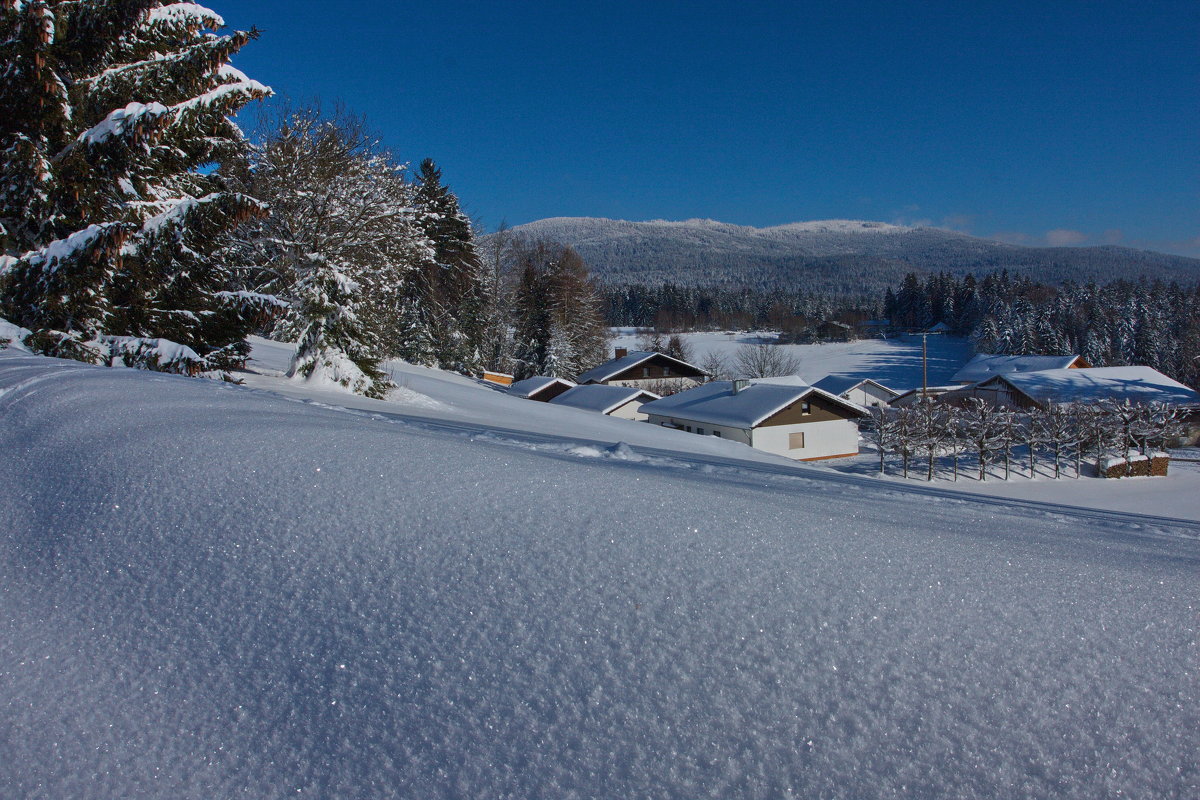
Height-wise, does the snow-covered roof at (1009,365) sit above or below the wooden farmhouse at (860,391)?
above

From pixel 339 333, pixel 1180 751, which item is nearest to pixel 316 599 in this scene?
pixel 1180 751

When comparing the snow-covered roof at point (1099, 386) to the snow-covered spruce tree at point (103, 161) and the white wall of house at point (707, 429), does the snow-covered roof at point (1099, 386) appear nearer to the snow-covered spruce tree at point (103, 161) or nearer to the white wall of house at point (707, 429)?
the white wall of house at point (707, 429)

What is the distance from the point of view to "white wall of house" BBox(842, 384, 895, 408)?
50.8m

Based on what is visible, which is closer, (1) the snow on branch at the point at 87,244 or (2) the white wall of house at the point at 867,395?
(1) the snow on branch at the point at 87,244

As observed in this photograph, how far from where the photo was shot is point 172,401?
10.5 ft

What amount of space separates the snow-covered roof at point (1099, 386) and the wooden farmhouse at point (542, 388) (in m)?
28.8

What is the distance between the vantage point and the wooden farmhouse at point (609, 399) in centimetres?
3206

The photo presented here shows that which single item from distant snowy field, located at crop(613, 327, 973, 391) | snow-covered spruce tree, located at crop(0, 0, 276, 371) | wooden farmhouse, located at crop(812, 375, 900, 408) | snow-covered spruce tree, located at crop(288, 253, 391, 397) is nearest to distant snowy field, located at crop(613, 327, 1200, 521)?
distant snowy field, located at crop(613, 327, 973, 391)

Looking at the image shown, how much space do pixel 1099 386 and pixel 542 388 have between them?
34.7 meters

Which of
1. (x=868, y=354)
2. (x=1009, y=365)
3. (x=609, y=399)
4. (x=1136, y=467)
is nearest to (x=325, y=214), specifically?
(x=609, y=399)

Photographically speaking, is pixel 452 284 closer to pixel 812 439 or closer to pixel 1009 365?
pixel 812 439

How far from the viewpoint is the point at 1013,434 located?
96.9ft

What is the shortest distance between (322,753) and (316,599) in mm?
472

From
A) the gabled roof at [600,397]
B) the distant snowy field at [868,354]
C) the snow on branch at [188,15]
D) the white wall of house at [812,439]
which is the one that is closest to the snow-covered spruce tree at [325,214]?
the snow on branch at [188,15]
